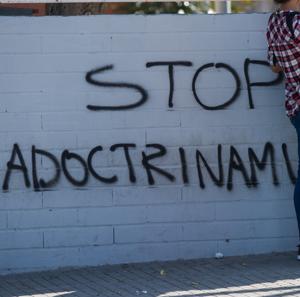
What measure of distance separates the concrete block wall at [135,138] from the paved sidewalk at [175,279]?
137 millimetres

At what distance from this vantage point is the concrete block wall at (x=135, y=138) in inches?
266

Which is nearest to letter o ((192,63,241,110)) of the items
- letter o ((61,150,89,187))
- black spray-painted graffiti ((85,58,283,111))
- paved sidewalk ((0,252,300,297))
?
black spray-painted graffiti ((85,58,283,111))

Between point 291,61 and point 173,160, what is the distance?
3.87ft

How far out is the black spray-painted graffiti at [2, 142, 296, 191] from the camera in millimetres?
6766

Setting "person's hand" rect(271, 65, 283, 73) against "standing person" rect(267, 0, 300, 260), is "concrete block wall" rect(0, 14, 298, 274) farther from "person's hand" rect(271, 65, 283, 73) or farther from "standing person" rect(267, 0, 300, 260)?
"standing person" rect(267, 0, 300, 260)

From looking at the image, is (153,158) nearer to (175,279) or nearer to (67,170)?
(67,170)

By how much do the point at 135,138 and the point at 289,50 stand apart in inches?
52.8

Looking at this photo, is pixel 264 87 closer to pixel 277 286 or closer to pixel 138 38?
pixel 138 38

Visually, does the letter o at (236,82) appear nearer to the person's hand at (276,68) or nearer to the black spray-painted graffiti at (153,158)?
the black spray-painted graffiti at (153,158)

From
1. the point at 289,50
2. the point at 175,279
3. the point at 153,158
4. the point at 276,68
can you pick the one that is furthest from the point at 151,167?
the point at 289,50

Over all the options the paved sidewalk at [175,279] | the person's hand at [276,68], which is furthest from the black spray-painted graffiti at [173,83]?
the paved sidewalk at [175,279]

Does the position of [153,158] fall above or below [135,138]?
below

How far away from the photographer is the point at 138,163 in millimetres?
6887

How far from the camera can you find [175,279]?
6469 millimetres
